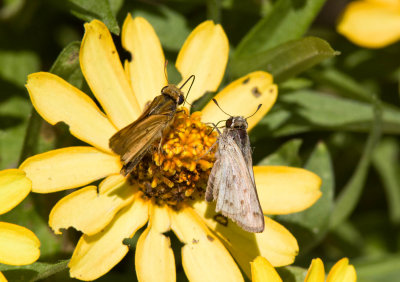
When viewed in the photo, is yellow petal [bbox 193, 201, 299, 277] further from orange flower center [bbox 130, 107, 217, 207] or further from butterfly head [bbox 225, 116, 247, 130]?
butterfly head [bbox 225, 116, 247, 130]

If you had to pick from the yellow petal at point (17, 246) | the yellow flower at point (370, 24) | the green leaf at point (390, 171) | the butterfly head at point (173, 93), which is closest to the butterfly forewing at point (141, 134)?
the butterfly head at point (173, 93)

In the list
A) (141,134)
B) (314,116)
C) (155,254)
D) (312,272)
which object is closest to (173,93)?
(141,134)

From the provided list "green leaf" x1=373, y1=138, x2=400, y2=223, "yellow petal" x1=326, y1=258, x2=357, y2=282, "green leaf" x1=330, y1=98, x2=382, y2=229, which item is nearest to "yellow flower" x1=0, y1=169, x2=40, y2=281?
"yellow petal" x1=326, y1=258, x2=357, y2=282

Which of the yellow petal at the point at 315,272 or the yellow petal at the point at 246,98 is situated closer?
the yellow petal at the point at 315,272

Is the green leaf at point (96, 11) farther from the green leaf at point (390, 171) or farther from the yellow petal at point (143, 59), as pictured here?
the green leaf at point (390, 171)

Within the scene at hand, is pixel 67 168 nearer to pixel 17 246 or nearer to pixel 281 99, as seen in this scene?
pixel 17 246

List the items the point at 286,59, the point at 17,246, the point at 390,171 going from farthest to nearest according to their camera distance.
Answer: the point at 390,171
the point at 286,59
the point at 17,246
